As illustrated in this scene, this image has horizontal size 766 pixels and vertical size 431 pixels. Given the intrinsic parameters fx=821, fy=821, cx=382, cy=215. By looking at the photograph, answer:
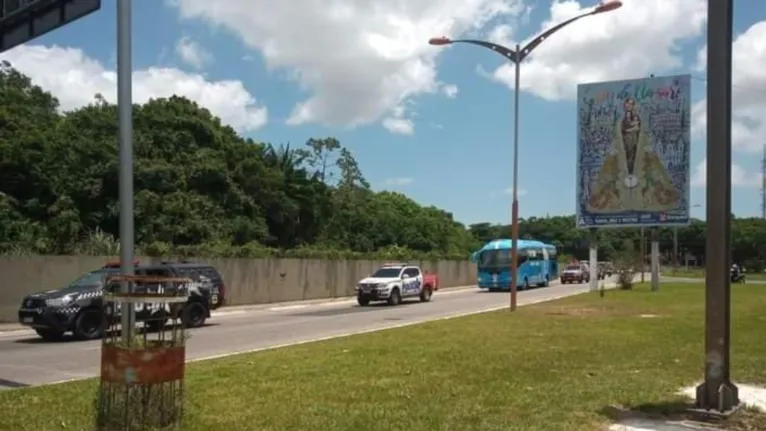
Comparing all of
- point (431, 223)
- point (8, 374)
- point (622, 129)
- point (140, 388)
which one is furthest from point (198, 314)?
point (431, 223)

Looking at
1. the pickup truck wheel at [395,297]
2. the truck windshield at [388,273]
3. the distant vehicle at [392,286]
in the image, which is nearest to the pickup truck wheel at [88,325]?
the distant vehicle at [392,286]

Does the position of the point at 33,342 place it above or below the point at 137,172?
below

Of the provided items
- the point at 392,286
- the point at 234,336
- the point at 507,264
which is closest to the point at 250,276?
the point at 392,286

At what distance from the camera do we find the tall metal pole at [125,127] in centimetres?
1070

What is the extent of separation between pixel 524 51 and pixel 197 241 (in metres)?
23.7

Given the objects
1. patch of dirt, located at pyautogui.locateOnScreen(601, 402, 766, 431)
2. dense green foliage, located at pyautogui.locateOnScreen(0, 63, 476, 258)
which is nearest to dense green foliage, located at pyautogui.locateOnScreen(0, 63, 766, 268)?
dense green foliage, located at pyautogui.locateOnScreen(0, 63, 476, 258)

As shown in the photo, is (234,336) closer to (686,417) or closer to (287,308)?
(686,417)

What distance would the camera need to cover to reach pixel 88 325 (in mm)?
20078

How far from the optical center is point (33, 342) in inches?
773

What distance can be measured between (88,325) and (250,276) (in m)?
16.8

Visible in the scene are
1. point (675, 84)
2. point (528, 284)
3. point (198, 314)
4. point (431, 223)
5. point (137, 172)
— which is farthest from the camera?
point (431, 223)

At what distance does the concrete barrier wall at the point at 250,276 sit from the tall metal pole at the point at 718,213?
887 inches

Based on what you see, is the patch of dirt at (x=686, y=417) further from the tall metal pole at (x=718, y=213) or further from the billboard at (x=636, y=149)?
the billboard at (x=636, y=149)

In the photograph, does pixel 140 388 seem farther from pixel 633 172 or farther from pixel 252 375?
pixel 633 172
